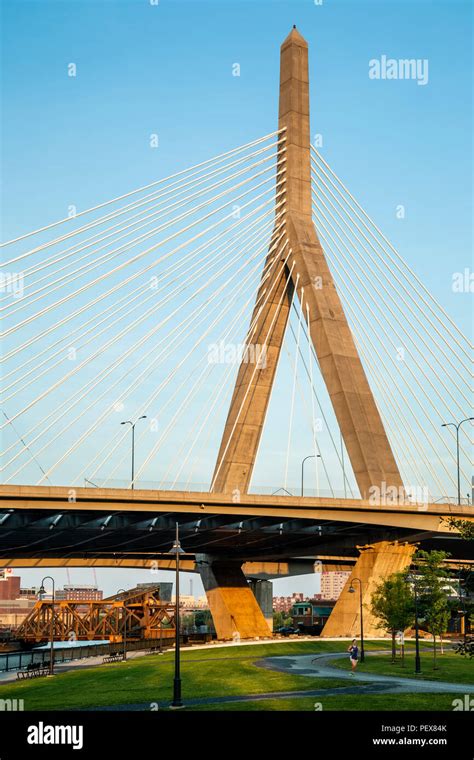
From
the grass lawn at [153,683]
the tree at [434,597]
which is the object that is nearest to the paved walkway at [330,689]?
the grass lawn at [153,683]

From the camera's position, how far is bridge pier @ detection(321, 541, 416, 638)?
192ft

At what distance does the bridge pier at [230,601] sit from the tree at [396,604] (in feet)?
59.2

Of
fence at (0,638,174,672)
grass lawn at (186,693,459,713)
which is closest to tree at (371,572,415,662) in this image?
grass lawn at (186,693,459,713)

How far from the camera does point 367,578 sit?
58.8m

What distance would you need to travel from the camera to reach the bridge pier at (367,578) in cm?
5844

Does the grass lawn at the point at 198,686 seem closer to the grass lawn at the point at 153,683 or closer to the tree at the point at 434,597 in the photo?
the grass lawn at the point at 153,683

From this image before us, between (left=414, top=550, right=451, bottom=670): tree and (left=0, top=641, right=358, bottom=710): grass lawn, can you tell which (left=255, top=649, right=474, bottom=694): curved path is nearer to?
(left=0, top=641, right=358, bottom=710): grass lawn

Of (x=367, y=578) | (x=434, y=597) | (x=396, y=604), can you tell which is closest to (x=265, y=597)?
(x=367, y=578)

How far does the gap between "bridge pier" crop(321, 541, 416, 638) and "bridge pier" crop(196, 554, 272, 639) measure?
893 cm

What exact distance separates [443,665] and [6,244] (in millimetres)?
29348

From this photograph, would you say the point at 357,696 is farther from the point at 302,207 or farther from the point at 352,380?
the point at 302,207

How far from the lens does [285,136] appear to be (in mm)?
57281

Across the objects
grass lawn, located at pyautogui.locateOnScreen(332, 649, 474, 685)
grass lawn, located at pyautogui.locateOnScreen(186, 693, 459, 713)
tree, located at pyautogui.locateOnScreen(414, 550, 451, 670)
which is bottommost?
grass lawn, located at pyautogui.locateOnScreen(332, 649, 474, 685)
